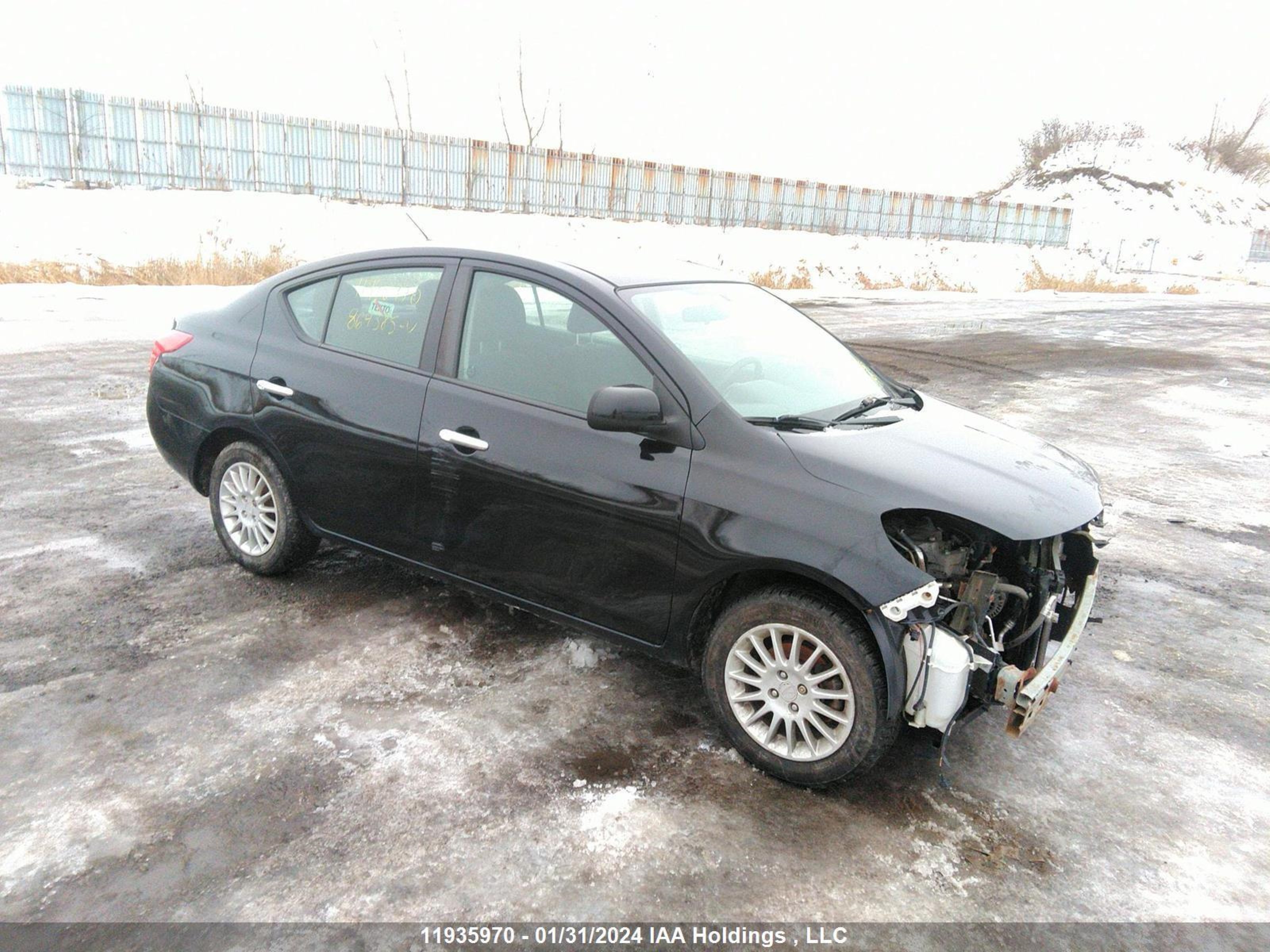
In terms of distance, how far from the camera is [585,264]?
13.0 feet

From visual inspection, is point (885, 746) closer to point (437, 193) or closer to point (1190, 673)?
point (1190, 673)

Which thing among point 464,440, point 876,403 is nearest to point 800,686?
point 876,403

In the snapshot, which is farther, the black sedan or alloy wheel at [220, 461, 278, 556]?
alloy wheel at [220, 461, 278, 556]

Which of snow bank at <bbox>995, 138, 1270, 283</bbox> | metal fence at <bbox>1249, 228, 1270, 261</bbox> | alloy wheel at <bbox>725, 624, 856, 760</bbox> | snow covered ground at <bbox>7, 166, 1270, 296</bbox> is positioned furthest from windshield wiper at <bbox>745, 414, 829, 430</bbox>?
metal fence at <bbox>1249, 228, 1270, 261</bbox>

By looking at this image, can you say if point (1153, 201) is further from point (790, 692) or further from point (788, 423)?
point (790, 692)

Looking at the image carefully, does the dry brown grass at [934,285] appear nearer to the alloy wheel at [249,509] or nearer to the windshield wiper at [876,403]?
the windshield wiper at [876,403]

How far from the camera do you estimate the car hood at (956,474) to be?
3113mm

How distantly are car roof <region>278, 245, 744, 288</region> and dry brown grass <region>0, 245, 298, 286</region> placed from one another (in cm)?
1455

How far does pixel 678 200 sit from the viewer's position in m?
40.9

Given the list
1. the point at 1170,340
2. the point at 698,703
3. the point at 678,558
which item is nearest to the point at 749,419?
the point at 678,558

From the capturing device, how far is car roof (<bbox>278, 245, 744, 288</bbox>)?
388 centimetres

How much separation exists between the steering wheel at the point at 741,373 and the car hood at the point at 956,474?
→ 0.36 metres

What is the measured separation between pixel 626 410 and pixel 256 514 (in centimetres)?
233

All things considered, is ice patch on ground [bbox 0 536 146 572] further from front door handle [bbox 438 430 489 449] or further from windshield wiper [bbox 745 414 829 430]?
windshield wiper [bbox 745 414 829 430]
